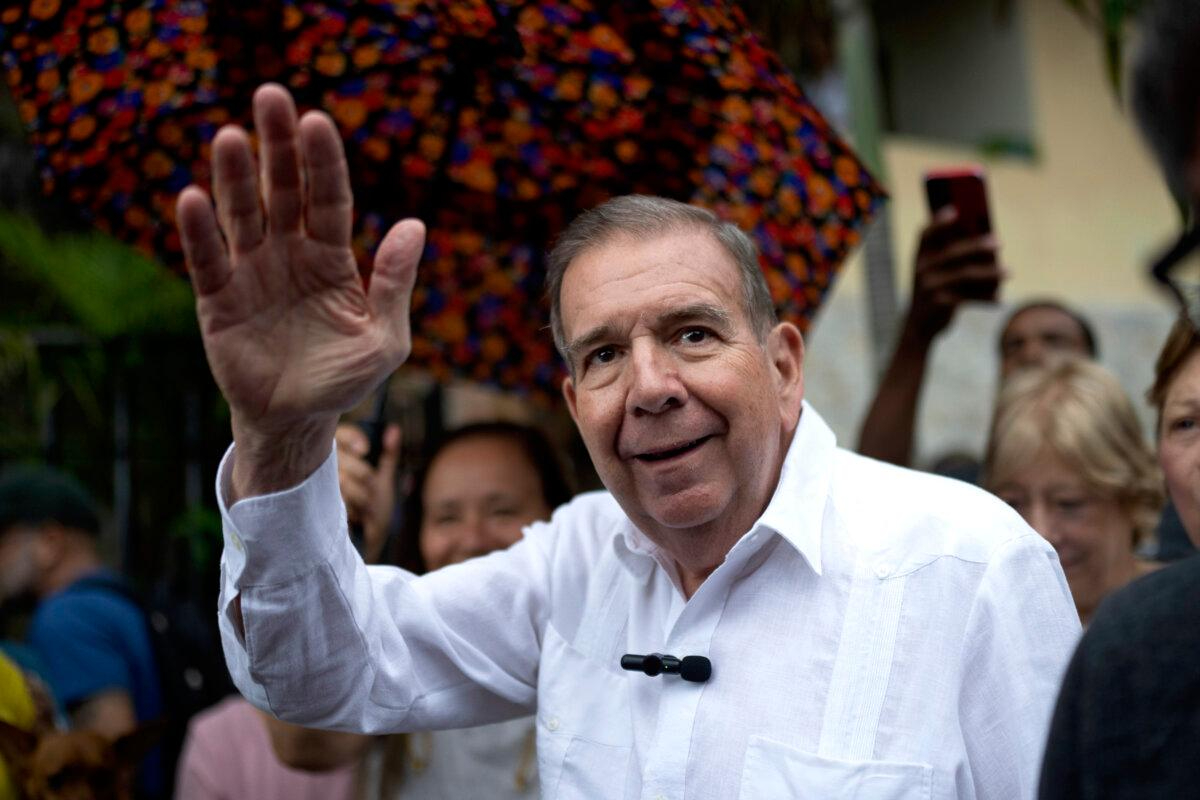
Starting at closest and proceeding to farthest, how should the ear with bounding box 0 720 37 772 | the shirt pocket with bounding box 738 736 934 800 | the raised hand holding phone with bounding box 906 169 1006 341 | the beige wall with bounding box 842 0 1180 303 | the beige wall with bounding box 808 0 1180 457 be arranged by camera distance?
the shirt pocket with bounding box 738 736 934 800, the ear with bounding box 0 720 37 772, the raised hand holding phone with bounding box 906 169 1006 341, the beige wall with bounding box 808 0 1180 457, the beige wall with bounding box 842 0 1180 303

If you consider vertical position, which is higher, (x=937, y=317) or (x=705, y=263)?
(x=705, y=263)

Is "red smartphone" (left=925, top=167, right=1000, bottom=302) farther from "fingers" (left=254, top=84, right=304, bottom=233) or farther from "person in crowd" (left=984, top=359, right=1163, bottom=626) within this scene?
"fingers" (left=254, top=84, right=304, bottom=233)

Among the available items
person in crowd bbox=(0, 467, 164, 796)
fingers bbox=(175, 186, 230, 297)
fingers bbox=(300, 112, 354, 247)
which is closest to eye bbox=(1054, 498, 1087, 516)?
fingers bbox=(300, 112, 354, 247)

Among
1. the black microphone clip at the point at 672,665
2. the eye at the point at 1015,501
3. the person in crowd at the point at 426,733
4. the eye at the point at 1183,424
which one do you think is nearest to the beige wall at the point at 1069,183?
the eye at the point at 1015,501

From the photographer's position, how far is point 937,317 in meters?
3.57

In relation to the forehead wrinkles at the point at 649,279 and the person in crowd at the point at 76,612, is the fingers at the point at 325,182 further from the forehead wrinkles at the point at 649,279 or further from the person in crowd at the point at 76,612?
the person in crowd at the point at 76,612

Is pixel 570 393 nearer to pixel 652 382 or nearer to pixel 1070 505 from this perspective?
pixel 652 382

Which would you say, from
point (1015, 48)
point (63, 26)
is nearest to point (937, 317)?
point (63, 26)

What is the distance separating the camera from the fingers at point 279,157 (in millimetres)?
1760

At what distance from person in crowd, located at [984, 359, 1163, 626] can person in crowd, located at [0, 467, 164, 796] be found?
244 cm

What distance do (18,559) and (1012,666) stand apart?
399 cm

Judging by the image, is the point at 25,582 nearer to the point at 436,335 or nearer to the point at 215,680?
the point at 215,680

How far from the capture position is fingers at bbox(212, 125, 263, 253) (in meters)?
1.77

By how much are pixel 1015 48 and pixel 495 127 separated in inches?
314
